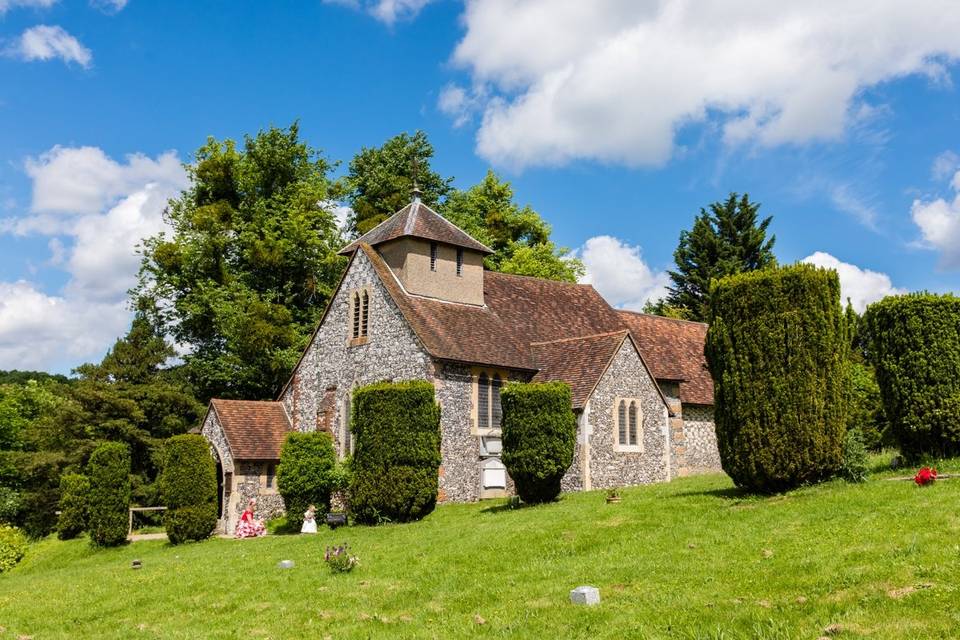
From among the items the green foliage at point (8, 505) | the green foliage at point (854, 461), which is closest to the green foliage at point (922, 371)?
the green foliage at point (854, 461)

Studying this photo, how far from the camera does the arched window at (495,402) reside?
30.1 meters

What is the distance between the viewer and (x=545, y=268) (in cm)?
5147

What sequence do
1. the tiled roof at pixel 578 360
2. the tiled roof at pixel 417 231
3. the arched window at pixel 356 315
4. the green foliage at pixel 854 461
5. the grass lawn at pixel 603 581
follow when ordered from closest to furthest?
1. the grass lawn at pixel 603 581
2. the green foliage at pixel 854 461
3. the tiled roof at pixel 578 360
4. the arched window at pixel 356 315
5. the tiled roof at pixel 417 231

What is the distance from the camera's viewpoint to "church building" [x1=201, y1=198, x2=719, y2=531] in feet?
94.5

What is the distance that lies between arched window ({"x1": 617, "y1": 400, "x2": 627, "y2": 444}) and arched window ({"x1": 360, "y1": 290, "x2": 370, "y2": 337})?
32.4 ft

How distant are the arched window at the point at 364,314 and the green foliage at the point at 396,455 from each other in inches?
260

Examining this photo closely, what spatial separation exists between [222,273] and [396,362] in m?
19.4

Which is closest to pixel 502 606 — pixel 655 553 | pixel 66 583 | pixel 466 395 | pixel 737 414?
pixel 655 553

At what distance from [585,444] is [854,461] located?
457 inches

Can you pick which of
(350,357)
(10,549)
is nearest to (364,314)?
(350,357)

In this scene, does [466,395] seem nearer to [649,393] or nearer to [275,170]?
[649,393]

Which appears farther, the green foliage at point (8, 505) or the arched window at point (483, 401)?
the green foliage at point (8, 505)

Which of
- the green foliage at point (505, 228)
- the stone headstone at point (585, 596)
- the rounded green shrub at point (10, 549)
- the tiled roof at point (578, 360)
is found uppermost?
the green foliage at point (505, 228)

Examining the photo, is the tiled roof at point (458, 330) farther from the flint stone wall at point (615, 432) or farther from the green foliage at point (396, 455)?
the green foliage at point (396, 455)
